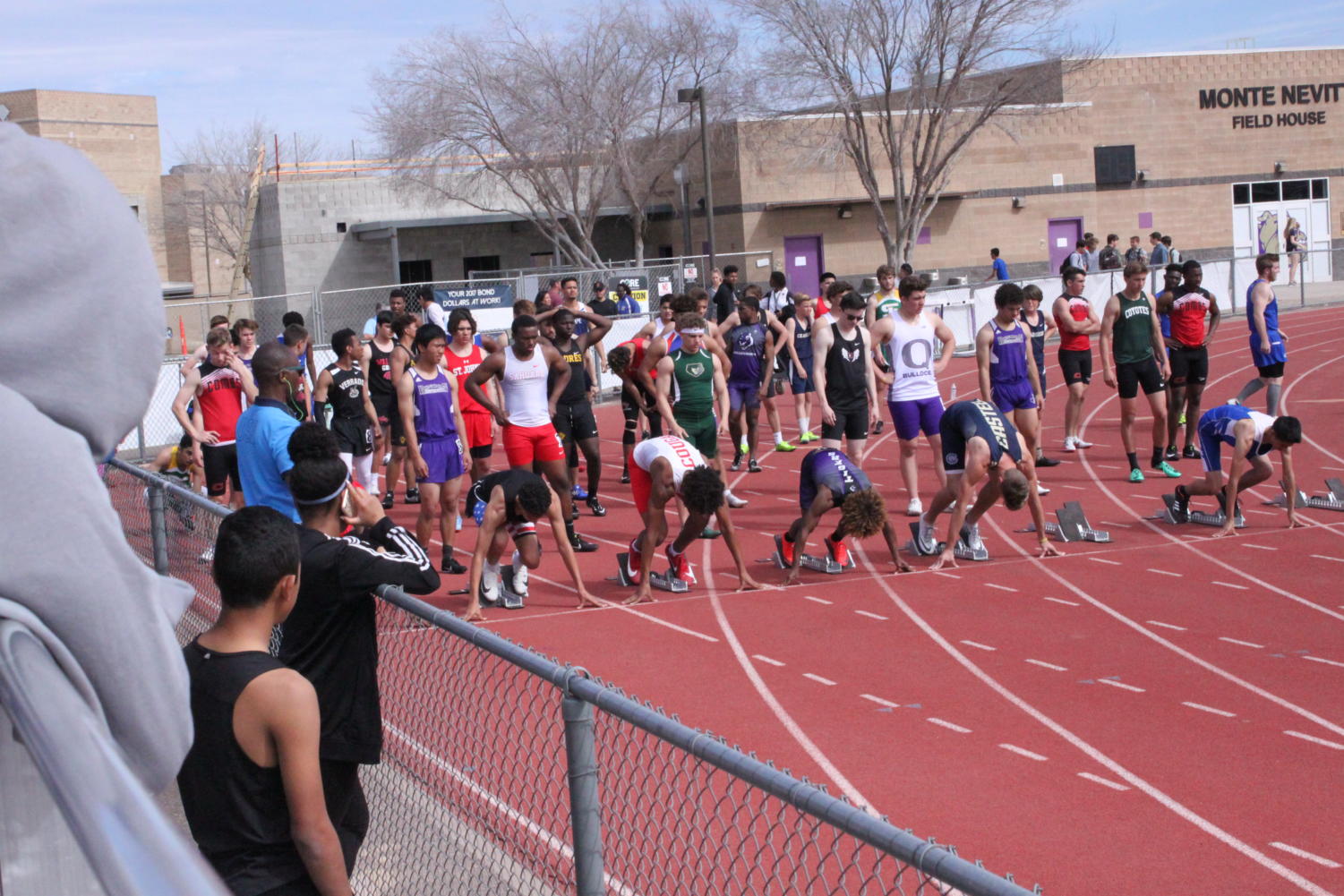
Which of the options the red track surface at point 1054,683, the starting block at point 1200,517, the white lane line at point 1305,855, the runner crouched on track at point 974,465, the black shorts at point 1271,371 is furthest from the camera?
the black shorts at point 1271,371

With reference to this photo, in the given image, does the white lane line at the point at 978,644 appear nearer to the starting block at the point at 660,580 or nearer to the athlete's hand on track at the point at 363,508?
the starting block at the point at 660,580

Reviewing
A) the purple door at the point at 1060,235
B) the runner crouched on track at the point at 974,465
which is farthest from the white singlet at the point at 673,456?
the purple door at the point at 1060,235

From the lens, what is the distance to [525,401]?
10984mm

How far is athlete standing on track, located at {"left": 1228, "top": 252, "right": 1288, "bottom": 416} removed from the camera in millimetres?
14242

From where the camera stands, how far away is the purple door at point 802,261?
126ft

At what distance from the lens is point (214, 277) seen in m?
62.1

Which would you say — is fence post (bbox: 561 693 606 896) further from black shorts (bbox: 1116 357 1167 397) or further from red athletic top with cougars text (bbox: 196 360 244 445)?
black shorts (bbox: 1116 357 1167 397)

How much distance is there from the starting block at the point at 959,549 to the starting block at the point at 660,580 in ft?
6.95

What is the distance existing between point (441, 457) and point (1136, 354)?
771 cm

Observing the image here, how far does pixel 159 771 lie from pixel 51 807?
102 mm

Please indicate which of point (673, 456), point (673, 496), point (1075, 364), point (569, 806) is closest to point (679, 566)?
point (673, 496)

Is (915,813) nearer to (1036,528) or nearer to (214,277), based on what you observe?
(1036,528)

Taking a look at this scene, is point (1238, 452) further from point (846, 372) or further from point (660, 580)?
point (660, 580)

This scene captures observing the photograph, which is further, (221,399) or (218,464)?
(218,464)
